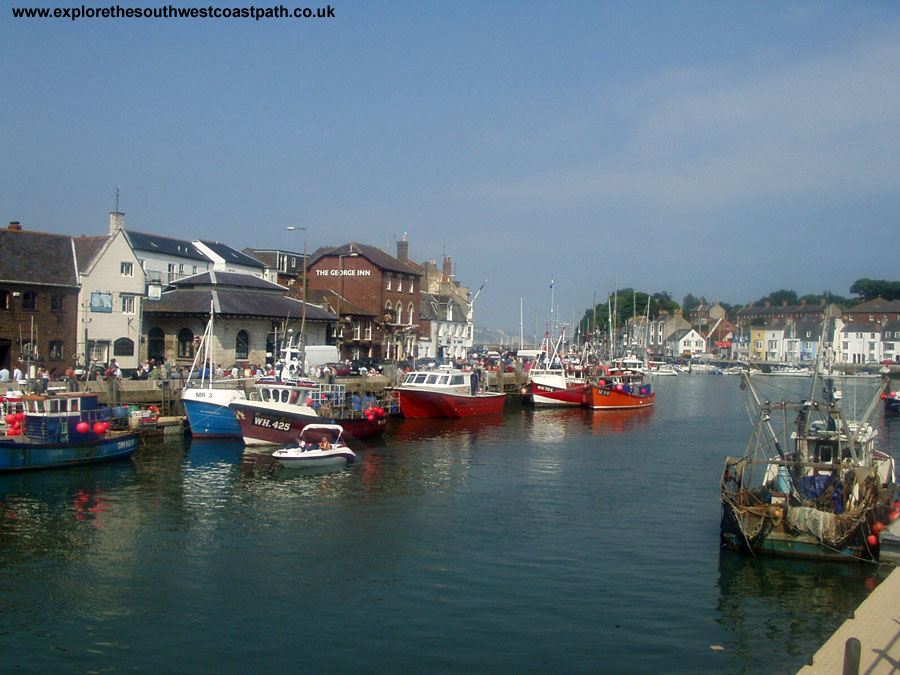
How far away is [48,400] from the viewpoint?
31.2 meters

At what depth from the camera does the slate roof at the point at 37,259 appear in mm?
45219

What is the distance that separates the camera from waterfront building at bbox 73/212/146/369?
48.3 metres

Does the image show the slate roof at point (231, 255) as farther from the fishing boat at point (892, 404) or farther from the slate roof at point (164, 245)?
the fishing boat at point (892, 404)

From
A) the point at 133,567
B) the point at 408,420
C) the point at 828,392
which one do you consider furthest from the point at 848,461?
the point at 408,420

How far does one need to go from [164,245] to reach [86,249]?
14652 millimetres

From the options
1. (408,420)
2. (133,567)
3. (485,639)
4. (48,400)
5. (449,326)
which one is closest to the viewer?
(485,639)

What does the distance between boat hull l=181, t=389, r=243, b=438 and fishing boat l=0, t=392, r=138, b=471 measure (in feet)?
22.3

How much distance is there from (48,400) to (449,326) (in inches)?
2742

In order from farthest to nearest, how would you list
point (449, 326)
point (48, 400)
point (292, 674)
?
point (449, 326) < point (48, 400) < point (292, 674)

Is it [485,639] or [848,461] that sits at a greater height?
[848,461]

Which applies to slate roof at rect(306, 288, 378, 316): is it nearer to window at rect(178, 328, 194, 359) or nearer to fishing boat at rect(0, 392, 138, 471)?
window at rect(178, 328, 194, 359)

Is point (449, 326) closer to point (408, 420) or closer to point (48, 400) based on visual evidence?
point (408, 420)

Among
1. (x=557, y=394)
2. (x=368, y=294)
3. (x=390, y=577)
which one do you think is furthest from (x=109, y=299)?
(x=390, y=577)

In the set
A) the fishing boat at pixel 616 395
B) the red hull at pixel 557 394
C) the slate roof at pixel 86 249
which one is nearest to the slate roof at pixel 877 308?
the fishing boat at pixel 616 395
